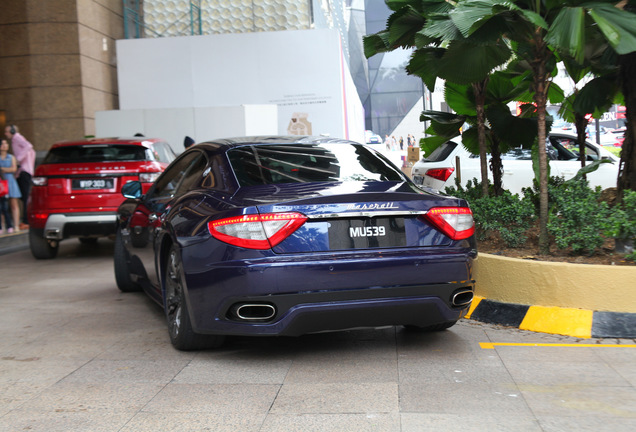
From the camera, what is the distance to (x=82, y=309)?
6.99 m

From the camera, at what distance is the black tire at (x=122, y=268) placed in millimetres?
7547

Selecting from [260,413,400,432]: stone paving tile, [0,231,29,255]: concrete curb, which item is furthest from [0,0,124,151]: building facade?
[260,413,400,432]: stone paving tile

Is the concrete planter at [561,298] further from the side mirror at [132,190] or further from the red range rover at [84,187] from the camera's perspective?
the red range rover at [84,187]

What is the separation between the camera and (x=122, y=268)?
7.68 metres

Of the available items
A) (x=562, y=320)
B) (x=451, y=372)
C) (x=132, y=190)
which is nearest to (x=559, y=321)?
(x=562, y=320)

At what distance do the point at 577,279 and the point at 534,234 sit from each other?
5.68ft

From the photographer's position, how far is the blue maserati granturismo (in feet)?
14.6

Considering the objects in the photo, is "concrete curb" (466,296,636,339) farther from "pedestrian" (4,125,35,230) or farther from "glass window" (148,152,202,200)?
"pedestrian" (4,125,35,230)

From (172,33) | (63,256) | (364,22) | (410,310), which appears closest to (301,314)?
(410,310)

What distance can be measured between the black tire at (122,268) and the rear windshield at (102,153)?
9.72 ft

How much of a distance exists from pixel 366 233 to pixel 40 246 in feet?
25.0

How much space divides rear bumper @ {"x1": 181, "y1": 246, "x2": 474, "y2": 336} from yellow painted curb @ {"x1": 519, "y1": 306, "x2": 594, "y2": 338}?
1.17m

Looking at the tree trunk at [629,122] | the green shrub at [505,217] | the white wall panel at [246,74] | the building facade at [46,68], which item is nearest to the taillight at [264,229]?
the green shrub at [505,217]

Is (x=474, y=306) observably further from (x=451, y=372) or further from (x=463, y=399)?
(x=463, y=399)
